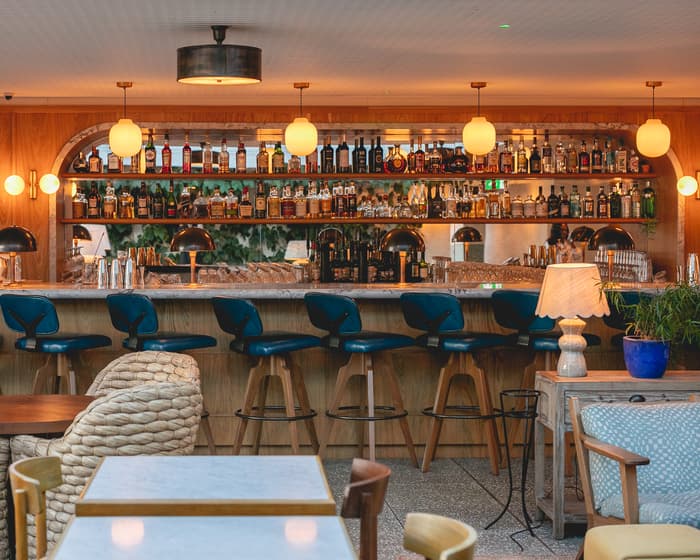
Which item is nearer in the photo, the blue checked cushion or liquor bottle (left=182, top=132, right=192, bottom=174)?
the blue checked cushion

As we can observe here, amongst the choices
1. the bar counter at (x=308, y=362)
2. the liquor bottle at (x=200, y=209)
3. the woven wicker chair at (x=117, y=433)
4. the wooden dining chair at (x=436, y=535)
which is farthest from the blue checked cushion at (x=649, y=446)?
the liquor bottle at (x=200, y=209)

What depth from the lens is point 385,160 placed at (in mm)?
10047

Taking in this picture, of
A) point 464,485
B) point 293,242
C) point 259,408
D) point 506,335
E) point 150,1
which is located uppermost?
point 150,1

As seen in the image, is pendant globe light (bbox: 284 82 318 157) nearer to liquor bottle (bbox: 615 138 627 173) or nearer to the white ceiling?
the white ceiling

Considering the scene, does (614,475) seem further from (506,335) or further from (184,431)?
(506,335)

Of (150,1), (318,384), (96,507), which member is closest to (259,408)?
(318,384)

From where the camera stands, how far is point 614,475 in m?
4.14

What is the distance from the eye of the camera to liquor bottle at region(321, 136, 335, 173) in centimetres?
991

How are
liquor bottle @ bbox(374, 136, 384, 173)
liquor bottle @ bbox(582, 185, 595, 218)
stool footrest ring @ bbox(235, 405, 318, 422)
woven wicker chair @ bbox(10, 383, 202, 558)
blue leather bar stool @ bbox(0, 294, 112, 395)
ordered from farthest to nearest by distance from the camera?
liquor bottle @ bbox(582, 185, 595, 218) < liquor bottle @ bbox(374, 136, 384, 173) < blue leather bar stool @ bbox(0, 294, 112, 395) < stool footrest ring @ bbox(235, 405, 318, 422) < woven wicker chair @ bbox(10, 383, 202, 558)

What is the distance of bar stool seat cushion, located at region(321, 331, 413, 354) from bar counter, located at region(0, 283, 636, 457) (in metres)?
0.43

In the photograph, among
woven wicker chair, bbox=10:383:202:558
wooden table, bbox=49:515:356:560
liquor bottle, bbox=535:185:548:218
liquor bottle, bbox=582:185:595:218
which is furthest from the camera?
liquor bottle, bbox=582:185:595:218

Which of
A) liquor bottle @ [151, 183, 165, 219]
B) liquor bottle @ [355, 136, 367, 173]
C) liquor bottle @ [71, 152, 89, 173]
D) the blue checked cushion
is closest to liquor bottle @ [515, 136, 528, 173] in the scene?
liquor bottle @ [355, 136, 367, 173]

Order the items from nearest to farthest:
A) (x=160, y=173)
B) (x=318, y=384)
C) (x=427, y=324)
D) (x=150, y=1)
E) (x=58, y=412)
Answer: (x=58, y=412)
(x=150, y=1)
(x=427, y=324)
(x=318, y=384)
(x=160, y=173)

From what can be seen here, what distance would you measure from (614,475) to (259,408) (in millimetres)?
2716
